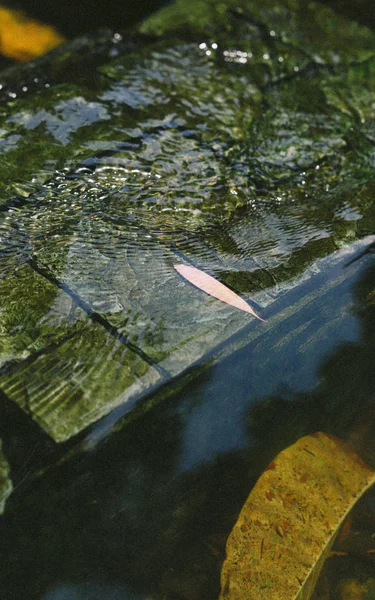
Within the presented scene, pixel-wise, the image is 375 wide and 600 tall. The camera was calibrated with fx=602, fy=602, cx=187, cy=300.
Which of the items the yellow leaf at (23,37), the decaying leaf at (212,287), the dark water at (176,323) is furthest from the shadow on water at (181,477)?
the yellow leaf at (23,37)

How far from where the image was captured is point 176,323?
7.16 feet

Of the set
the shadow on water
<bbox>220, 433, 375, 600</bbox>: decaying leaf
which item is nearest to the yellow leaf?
the shadow on water

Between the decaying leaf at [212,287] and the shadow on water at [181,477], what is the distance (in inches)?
6.2

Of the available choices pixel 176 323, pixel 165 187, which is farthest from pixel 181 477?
pixel 165 187

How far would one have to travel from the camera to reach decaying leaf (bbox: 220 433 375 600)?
2021 mm

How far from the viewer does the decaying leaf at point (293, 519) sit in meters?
2.02

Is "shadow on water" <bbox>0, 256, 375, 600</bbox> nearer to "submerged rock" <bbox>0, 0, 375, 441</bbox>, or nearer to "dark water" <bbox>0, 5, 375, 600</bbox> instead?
"dark water" <bbox>0, 5, 375, 600</bbox>

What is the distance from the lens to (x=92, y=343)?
2.06 m

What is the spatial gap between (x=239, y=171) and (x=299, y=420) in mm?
1356

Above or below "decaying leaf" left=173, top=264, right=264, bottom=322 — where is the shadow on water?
below

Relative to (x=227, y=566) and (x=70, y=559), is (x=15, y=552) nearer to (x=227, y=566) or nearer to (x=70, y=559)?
(x=70, y=559)

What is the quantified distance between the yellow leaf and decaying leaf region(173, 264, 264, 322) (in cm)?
257

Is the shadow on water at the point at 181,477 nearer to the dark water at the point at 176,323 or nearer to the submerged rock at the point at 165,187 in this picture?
the dark water at the point at 176,323

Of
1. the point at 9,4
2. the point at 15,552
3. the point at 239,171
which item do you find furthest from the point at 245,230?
the point at 9,4
